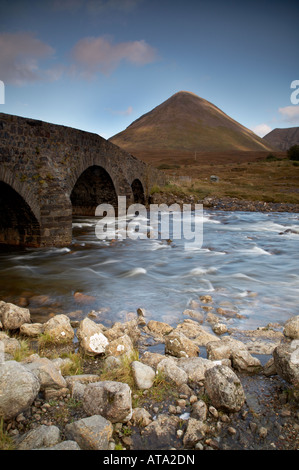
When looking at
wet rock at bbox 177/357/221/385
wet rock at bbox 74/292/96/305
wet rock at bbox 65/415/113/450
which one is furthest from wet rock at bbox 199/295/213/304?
wet rock at bbox 65/415/113/450

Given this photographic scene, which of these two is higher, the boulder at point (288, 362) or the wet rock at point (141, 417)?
the boulder at point (288, 362)

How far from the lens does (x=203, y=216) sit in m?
17.1

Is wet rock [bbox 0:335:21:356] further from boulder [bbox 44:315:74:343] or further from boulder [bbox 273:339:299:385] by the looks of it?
boulder [bbox 273:339:299:385]

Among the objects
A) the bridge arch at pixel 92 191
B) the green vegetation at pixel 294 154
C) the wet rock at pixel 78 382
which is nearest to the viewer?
the wet rock at pixel 78 382

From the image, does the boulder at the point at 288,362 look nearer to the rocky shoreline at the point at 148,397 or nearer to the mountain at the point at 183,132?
the rocky shoreline at the point at 148,397

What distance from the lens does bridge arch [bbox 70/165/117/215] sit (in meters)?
14.0

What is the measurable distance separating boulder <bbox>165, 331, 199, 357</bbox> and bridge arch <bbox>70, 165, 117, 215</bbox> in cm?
1068

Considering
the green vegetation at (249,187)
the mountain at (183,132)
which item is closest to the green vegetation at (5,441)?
the green vegetation at (249,187)

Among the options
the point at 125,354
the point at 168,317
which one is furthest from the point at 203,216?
the point at 125,354

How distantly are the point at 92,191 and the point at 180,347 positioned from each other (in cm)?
1269

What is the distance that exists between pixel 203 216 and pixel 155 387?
1493cm

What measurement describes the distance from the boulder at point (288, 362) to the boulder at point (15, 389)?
73.6 inches

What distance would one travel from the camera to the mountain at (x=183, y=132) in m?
89.4

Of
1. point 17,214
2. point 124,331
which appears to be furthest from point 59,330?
point 17,214
